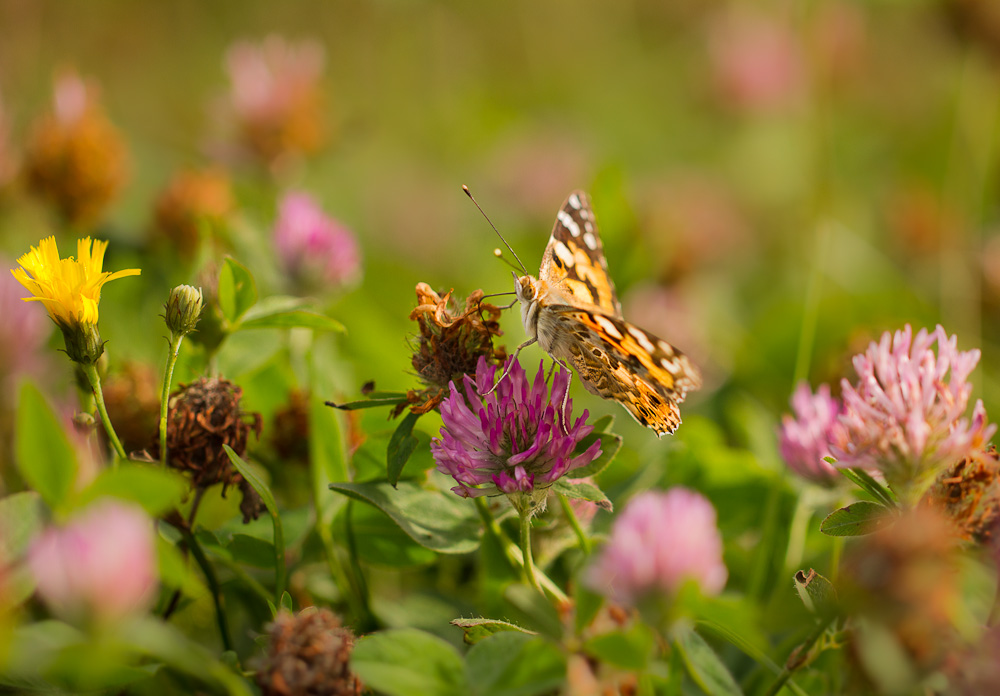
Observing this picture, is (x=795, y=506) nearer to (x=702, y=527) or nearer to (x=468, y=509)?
(x=468, y=509)

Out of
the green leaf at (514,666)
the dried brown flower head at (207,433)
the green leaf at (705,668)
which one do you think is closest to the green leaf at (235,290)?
the dried brown flower head at (207,433)

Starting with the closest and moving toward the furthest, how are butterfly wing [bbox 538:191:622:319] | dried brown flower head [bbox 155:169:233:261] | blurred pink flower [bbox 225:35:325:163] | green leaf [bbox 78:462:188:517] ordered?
green leaf [bbox 78:462:188:517], butterfly wing [bbox 538:191:622:319], dried brown flower head [bbox 155:169:233:261], blurred pink flower [bbox 225:35:325:163]

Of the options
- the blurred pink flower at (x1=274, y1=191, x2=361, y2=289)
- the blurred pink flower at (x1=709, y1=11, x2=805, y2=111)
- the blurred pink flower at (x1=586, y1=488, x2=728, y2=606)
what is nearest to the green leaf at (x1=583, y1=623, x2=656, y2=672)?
the blurred pink flower at (x1=586, y1=488, x2=728, y2=606)

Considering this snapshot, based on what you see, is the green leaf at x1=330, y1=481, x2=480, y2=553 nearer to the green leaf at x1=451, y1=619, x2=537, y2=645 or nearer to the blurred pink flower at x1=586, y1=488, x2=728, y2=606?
the green leaf at x1=451, y1=619, x2=537, y2=645

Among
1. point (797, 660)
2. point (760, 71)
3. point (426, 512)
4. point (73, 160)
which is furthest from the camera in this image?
point (760, 71)

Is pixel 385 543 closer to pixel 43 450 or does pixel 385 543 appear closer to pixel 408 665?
pixel 408 665

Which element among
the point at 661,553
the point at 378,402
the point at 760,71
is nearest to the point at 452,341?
the point at 378,402

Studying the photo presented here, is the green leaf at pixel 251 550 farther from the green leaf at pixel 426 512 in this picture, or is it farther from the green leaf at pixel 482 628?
the green leaf at pixel 482 628
